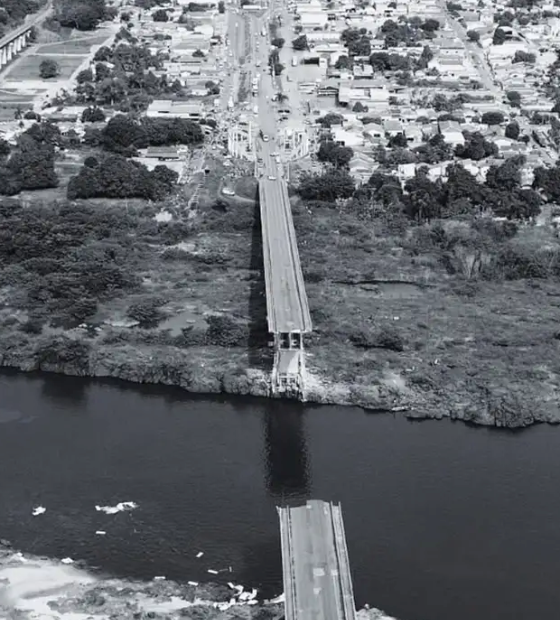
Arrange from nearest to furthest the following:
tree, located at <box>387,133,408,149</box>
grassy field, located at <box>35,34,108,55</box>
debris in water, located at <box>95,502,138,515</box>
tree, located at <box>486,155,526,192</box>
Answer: debris in water, located at <box>95,502,138,515</box> → tree, located at <box>486,155,526,192</box> → tree, located at <box>387,133,408,149</box> → grassy field, located at <box>35,34,108,55</box>

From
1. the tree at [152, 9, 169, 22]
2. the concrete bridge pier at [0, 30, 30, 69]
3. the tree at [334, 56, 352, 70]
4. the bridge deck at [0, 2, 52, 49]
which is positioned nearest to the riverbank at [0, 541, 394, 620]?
the tree at [334, 56, 352, 70]

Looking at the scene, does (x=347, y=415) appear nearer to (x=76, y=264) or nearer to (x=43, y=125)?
(x=76, y=264)

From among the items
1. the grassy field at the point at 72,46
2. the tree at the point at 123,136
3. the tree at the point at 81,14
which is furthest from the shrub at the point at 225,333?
the tree at the point at 81,14

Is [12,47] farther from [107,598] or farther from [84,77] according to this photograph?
[107,598]

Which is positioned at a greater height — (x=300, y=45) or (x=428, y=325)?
(x=300, y=45)

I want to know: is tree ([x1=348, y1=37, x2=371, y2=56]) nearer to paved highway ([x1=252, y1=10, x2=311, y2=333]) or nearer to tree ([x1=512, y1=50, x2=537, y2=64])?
tree ([x1=512, y1=50, x2=537, y2=64])

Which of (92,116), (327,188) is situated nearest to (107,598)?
(327,188)

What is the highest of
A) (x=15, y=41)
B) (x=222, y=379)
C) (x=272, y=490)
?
(x=15, y=41)
